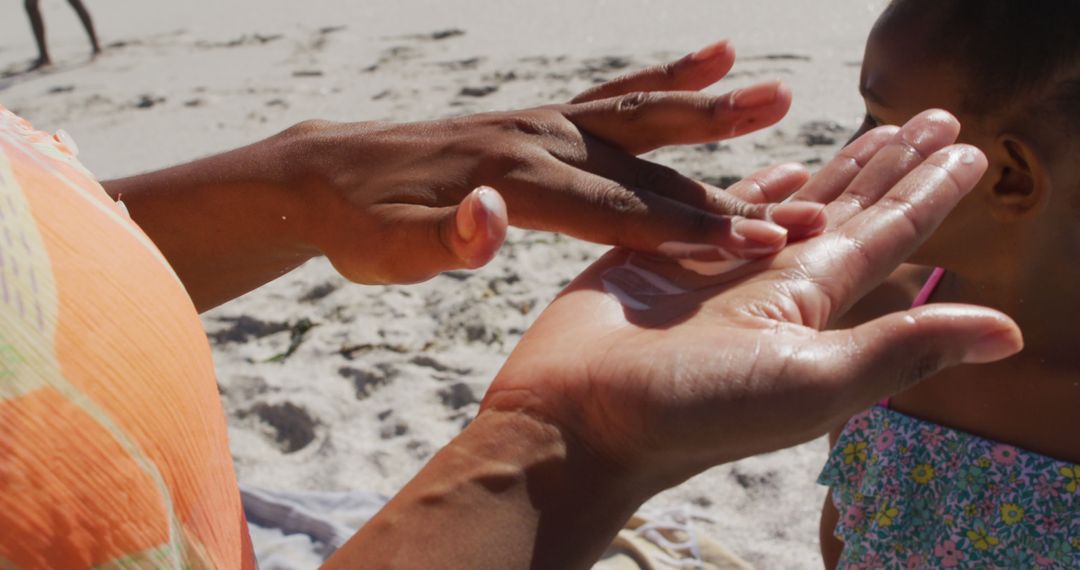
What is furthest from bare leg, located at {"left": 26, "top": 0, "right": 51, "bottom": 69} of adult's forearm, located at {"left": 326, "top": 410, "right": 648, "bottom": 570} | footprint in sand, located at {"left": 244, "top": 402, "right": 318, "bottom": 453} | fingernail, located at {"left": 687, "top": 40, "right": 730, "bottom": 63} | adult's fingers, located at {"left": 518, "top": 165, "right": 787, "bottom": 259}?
adult's forearm, located at {"left": 326, "top": 410, "right": 648, "bottom": 570}

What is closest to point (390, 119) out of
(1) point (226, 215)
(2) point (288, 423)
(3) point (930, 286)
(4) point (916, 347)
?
(2) point (288, 423)

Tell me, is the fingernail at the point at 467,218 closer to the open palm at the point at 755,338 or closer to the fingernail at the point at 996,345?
the open palm at the point at 755,338

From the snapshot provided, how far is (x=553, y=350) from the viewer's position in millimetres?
1370

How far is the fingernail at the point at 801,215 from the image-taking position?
1465mm

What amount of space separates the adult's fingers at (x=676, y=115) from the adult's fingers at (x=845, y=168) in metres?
0.19

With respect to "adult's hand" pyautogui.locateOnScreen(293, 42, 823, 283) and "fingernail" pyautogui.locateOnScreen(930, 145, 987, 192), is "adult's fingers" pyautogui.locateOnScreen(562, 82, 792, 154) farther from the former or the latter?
"fingernail" pyautogui.locateOnScreen(930, 145, 987, 192)

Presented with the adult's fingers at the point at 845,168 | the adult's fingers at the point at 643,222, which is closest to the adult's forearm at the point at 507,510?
the adult's fingers at the point at 643,222

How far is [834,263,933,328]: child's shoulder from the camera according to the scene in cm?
220

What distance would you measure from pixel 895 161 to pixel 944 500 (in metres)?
0.75

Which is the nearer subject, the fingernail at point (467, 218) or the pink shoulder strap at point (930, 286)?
the fingernail at point (467, 218)

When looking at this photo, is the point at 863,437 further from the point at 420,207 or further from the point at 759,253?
the point at 420,207

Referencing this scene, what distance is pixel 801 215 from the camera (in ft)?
4.82

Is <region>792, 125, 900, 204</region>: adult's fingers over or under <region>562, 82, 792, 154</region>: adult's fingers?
under

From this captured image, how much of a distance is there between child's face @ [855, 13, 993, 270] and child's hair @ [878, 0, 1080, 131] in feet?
0.06
